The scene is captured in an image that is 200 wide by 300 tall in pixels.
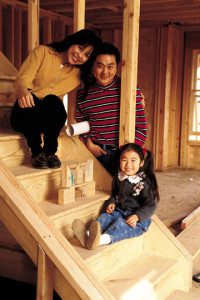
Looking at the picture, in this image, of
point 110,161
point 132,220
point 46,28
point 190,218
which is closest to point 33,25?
point 110,161

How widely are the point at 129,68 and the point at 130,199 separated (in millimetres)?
837

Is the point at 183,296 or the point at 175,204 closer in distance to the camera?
the point at 183,296

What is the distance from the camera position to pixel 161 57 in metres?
7.08

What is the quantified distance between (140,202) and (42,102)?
2.83ft

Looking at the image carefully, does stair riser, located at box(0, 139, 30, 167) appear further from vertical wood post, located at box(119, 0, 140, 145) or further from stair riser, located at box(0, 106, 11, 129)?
vertical wood post, located at box(119, 0, 140, 145)

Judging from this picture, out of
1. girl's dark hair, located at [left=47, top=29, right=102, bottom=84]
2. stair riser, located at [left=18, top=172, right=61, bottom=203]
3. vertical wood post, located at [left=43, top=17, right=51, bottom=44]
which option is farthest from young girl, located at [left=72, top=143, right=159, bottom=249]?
vertical wood post, located at [left=43, top=17, right=51, bottom=44]

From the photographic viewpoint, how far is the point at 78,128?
274 cm

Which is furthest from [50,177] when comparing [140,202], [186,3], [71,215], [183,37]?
[183,37]

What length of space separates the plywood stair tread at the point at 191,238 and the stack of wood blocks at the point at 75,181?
116 centimetres

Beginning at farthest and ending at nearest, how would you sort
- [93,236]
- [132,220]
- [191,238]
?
[191,238]
[132,220]
[93,236]

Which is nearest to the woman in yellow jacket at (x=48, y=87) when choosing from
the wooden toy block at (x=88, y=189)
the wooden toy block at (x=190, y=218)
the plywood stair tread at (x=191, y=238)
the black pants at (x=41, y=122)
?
the black pants at (x=41, y=122)

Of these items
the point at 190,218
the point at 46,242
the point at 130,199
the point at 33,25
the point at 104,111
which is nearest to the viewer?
the point at 46,242

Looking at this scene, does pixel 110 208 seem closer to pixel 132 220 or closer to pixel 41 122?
pixel 132 220

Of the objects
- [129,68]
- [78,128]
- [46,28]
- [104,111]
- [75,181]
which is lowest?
[75,181]
